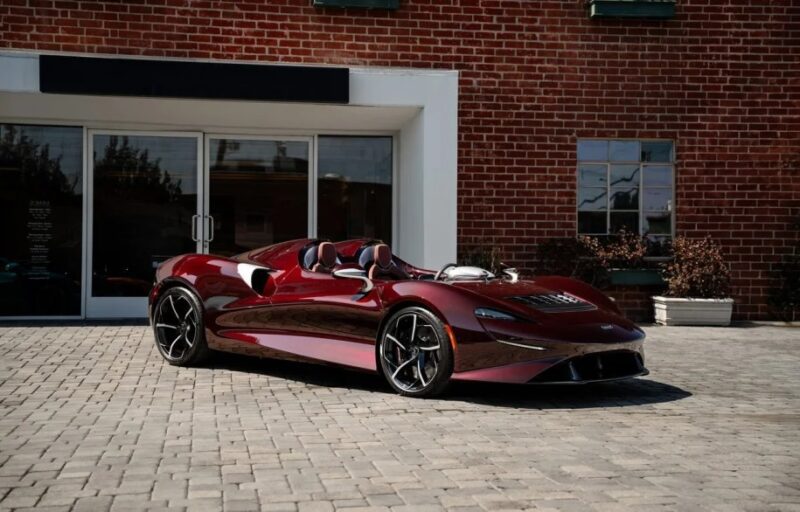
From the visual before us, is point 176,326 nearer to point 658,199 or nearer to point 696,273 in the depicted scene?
point 696,273

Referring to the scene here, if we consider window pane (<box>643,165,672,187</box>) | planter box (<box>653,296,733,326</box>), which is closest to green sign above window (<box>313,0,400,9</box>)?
window pane (<box>643,165,672,187</box>)

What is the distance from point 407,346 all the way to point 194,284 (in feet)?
7.19

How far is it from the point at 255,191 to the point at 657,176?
5572mm

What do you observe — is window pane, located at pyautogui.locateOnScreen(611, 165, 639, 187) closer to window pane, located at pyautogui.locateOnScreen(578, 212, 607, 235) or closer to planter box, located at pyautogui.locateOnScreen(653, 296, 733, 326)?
window pane, located at pyautogui.locateOnScreen(578, 212, 607, 235)

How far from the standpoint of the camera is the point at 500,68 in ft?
40.0

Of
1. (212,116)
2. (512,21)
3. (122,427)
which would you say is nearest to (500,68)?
(512,21)

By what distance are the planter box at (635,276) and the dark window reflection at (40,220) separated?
712cm

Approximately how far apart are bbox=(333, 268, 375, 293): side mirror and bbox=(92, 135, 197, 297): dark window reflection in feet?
Result: 20.2

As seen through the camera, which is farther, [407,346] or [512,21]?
[512,21]

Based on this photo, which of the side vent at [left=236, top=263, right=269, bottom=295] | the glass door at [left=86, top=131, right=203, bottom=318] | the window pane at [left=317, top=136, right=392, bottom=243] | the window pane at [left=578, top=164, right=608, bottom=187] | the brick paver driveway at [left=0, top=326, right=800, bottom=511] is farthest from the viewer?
the window pane at [left=317, top=136, right=392, bottom=243]

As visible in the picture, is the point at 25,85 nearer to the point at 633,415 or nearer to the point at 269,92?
the point at 269,92

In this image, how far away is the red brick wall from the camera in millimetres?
11766

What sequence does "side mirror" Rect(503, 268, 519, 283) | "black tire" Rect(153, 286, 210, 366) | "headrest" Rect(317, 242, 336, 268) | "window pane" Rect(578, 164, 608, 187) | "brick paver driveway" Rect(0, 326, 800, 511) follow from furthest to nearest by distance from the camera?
"window pane" Rect(578, 164, 608, 187), "black tire" Rect(153, 286, 210, 366), "side mirror" Rect(503, 268, 519, 283), "headrest" Rect(317, 242, 336, 268), "brick paver driveway" Rect(0, 326, 800, 511)

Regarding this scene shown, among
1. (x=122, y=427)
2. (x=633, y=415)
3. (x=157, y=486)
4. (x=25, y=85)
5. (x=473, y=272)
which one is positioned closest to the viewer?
(x=157, y=486)
